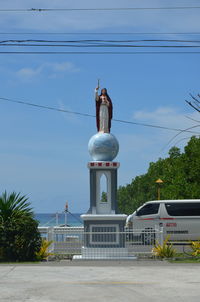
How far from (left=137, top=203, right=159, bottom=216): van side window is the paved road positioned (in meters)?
11.0

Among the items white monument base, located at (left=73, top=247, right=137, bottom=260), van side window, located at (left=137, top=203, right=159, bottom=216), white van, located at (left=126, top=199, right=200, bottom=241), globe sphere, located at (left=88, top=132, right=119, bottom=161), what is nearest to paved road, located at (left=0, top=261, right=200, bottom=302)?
white monument base, located at (left=73, top=247, right=137, bottom=260)

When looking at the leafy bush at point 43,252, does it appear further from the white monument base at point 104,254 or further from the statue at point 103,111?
the statue at point 103,111

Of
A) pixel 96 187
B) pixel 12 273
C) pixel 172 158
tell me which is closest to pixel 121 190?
pixel 172 158

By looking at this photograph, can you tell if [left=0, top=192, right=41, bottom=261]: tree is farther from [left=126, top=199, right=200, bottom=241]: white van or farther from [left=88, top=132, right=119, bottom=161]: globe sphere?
[left=126, top=199, right=200, bottom=241]: white van

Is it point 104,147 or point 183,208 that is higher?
point 104,147

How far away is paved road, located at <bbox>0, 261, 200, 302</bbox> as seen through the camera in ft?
37.0

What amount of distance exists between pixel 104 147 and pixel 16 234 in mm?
4690

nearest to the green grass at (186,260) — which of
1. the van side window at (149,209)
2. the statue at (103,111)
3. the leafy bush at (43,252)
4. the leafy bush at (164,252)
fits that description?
the leafy bush at (164,252)

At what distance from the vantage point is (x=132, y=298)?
11.2 meters

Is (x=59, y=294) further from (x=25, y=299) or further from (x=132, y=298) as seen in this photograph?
(x=132, y=298)

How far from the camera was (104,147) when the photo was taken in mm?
20734

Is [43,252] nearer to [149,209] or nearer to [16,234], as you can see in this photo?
[16,234]

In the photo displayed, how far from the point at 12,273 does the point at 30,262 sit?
11.6 ft

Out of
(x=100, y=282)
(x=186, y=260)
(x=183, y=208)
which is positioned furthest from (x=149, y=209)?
(x=100, y=282)
